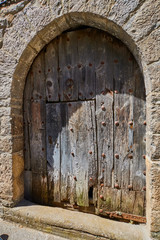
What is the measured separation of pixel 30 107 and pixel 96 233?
142cm

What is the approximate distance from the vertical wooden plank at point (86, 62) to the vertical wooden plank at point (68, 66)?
54 mm

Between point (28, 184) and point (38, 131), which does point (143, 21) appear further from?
point (28, 184)

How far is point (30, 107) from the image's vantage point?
65.8 inches

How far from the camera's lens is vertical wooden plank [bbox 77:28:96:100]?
4.74 ft

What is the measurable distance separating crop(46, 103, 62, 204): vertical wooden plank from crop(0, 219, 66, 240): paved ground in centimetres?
33

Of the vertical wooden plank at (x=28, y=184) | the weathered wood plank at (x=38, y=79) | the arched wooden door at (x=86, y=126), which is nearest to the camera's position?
the arched wooden door at (x=86, y=126)

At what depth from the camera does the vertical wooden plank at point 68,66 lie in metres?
1.50

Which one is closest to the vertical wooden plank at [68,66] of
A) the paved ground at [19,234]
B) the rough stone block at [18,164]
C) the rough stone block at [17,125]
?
the rough stone block at [17,125]

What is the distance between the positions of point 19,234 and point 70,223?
0.53 meters

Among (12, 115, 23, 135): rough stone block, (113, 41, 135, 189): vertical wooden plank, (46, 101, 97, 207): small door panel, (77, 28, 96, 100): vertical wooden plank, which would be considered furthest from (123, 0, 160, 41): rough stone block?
(12, 115, 23, 135): rough stone block

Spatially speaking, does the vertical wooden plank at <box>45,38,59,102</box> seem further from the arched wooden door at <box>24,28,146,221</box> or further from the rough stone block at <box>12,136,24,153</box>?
the rough stone block at <box>12,136,24,153</box>

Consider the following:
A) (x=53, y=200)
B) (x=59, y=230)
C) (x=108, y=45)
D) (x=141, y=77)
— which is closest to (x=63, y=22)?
(x=108, y=45)

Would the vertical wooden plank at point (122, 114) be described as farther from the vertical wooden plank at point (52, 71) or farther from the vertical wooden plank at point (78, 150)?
the vertical wooden plank at point (52, 71)

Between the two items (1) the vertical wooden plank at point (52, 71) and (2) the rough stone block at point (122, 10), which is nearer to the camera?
(2) the rough stone block at point (122, 10)
